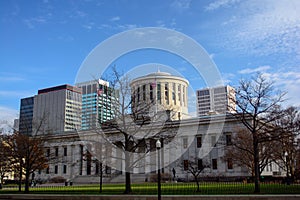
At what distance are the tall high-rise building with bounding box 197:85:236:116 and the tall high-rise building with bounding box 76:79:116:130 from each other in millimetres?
11634

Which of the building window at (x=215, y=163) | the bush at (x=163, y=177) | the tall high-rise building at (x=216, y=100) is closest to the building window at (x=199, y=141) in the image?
the building window at (x=215, y=163)

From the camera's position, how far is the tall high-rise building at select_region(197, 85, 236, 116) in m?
34.8

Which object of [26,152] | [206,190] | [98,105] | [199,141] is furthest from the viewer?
[199,141]

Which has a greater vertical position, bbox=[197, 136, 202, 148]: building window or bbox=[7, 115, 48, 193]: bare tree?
bbox=[197, 136, 202, 148]: building window

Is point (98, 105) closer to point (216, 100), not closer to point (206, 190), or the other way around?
point (206, 190)

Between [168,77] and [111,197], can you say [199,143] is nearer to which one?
[168,77]

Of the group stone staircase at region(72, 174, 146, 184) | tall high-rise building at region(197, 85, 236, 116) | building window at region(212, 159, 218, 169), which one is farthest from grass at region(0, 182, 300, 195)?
building window at region(212, 159, 218, 169)

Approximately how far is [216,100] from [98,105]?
27558 millimetres

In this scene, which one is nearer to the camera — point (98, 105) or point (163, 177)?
point (98, 105)

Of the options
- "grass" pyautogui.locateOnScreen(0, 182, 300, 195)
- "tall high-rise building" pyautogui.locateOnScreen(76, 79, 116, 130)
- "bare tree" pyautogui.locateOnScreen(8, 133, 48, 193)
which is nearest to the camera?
"grass" pyautogui.locateOnScreen(0, 182, 300, 195)

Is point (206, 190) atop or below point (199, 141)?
below

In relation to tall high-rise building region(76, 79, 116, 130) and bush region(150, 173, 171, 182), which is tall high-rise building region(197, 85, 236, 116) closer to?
tall high-rise building region(76, 79, 116, 130)

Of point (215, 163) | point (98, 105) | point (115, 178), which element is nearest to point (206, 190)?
point (98, 105)

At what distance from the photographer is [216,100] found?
191 feet
